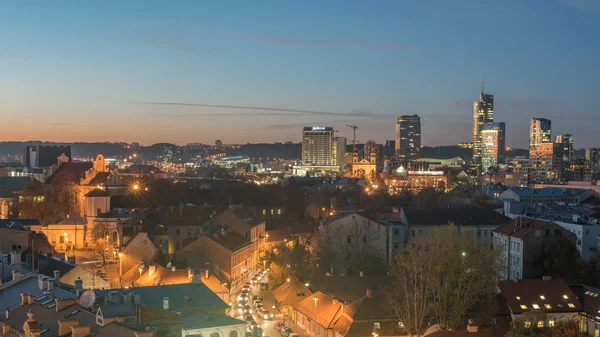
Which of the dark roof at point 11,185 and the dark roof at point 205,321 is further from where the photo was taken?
the dark roof at point 11,185

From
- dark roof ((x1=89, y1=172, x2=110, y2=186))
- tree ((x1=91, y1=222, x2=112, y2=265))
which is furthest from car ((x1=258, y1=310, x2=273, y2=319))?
dark roof ((x1=89, y1=172, x2=110, y2=186))

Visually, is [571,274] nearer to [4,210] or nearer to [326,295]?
[326,295]

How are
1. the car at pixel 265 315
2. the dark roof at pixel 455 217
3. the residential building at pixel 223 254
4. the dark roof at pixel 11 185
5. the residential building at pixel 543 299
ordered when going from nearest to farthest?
the residential building at pixel 543 299
the car at pixel 265 315
the residential building at pixel 223 254
the dark roof at pixel 455 217
the dark roof at pixel 11 185

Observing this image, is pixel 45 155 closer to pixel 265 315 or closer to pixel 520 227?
pixel 520 227

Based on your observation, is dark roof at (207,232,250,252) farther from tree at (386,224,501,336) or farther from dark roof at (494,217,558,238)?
dark roof at (494,217,558,238)

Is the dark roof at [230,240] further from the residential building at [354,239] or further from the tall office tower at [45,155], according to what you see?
the tall office tower at [45,155]

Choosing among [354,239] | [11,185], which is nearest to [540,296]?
[354,239]

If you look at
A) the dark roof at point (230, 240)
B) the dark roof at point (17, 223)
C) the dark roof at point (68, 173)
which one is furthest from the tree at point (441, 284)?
the dark roof at point (68, 173)
